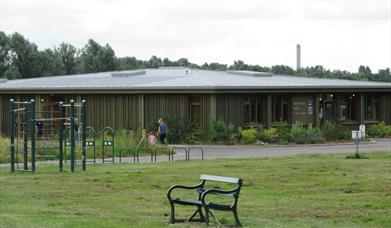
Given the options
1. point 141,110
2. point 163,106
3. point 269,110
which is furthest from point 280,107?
point 141,110

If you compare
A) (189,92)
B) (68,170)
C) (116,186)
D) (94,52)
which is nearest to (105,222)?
(116,186)

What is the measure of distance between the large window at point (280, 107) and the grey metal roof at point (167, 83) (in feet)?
3.10

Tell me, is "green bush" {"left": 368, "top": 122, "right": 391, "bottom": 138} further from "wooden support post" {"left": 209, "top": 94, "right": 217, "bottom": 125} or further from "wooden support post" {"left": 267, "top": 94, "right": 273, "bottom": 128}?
"wooden support post" {"left": 209, "top": 94, "right": 217, "bottom": 125}

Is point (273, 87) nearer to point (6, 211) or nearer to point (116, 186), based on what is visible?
point (116, 186)

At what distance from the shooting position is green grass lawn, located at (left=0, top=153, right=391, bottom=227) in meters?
14.5

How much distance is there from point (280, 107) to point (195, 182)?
30.4 meters

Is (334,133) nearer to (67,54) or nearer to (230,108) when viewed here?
(230,108)

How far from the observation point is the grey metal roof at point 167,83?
47.8 metres

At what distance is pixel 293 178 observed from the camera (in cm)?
2147

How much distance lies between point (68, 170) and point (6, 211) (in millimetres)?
10539

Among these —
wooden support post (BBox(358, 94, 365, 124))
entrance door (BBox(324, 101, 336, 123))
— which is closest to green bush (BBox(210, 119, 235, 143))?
entrance door (BBox(324, 101, 336, 123))

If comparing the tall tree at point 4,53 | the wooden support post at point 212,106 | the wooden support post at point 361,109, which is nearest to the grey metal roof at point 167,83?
the wooden support post at point 212,106

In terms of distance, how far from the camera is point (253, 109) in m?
50.0

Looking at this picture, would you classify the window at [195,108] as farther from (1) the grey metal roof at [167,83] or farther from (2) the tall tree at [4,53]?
(2) the tall tree at [4,53]
